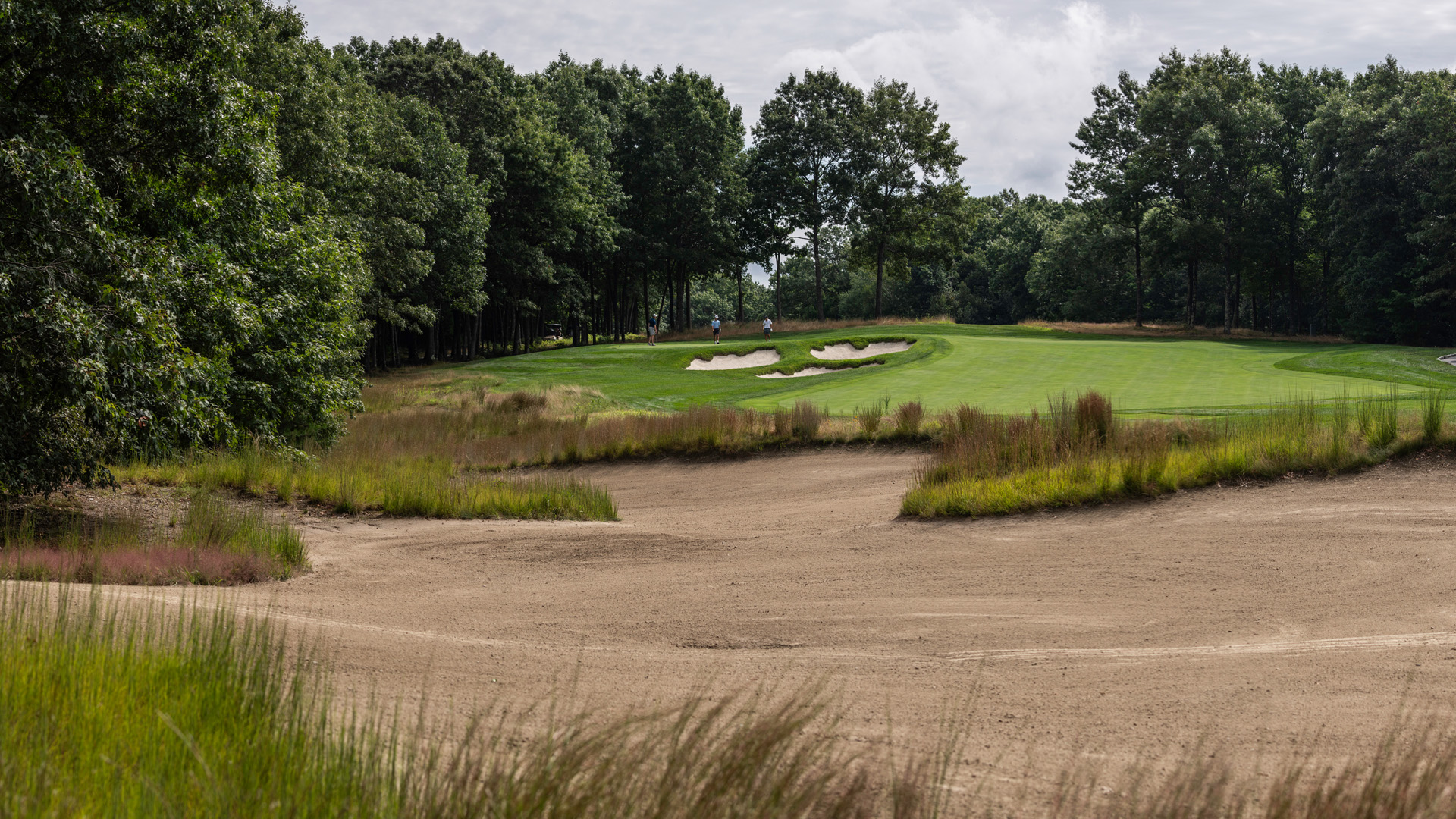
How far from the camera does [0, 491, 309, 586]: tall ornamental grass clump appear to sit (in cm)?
847

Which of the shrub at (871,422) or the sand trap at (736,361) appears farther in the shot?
the sand trap at (736,361)

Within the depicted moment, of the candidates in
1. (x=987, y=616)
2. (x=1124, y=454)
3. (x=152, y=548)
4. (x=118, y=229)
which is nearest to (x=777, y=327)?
(x=1124, y=454)

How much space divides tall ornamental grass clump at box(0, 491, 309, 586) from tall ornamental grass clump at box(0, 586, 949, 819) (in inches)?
157

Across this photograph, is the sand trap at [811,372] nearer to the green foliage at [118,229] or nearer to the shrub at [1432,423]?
the shrub at [1432,423]

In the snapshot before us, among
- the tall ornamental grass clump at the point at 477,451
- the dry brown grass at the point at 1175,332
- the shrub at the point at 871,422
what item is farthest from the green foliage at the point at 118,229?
the dry brown grass at the point at 1175,332

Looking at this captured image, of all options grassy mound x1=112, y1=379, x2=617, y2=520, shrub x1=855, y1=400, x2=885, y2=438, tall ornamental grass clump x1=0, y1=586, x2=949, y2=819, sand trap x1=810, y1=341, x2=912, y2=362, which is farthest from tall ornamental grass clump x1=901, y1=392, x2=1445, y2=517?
sand trap x1=810, y1=341, x2=912, y2=362

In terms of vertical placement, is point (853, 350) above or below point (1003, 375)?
above

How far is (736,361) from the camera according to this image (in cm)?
4069

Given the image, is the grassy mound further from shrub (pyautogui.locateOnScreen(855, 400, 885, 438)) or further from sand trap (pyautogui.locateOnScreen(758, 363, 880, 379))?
sand trap (pyautogui.locateOnScreen(758, 363, 880, 379))

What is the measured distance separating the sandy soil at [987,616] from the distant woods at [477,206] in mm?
3460

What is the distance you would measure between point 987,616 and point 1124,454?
236 inches

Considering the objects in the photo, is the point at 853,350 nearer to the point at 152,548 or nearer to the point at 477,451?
the point at 477,451

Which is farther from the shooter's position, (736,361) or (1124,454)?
(736,361)

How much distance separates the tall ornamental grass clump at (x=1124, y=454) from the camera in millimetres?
12250
